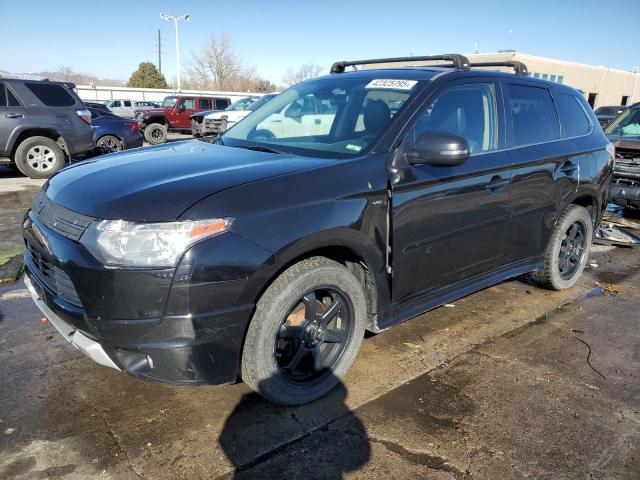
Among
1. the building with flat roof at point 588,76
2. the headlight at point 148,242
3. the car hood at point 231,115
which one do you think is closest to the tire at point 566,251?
the headlight at point 148,242

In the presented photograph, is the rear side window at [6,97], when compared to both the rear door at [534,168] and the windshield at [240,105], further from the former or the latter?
the windshield at [240,105]

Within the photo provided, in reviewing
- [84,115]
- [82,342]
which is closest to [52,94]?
[84,115]

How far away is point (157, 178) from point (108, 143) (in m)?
12.2

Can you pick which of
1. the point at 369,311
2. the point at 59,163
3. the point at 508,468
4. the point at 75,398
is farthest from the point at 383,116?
the point at 59,163

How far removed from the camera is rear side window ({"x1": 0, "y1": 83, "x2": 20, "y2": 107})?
9711 mm

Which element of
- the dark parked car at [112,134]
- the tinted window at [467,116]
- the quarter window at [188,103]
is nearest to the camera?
the tinted window at [467,116]

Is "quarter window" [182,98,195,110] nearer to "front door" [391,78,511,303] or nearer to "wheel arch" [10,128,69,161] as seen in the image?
"wheel arch" [10,128,69,161]

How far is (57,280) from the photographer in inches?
102

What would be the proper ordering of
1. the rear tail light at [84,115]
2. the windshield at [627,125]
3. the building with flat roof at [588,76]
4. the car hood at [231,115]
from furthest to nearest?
the building with flat roof at [588,76] < the car hood at [231,115] < the rear tail light at [84,115] < the windshield at [627,125]

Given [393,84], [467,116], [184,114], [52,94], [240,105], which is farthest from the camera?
[184,114]

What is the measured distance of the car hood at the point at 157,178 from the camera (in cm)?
238

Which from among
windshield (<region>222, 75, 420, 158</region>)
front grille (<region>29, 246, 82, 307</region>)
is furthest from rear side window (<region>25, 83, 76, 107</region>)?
front grille (<region>29, 246, 82, 307</region>)

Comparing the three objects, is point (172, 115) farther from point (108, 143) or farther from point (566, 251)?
point (566, 251)

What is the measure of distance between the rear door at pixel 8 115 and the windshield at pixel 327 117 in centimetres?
769
